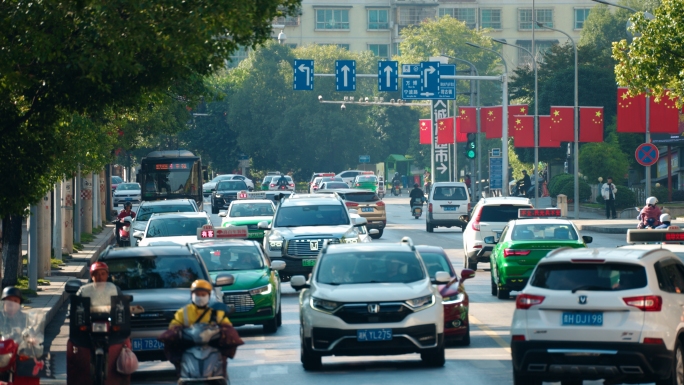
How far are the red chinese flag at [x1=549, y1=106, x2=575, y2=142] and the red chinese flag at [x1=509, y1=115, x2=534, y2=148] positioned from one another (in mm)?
5698

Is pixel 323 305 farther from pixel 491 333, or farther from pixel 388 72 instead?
pixel 388 72

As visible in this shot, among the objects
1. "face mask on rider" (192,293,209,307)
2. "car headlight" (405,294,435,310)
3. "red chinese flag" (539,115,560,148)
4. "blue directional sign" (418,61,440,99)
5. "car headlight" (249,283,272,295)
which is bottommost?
"car headlight" (249,283,272,295)

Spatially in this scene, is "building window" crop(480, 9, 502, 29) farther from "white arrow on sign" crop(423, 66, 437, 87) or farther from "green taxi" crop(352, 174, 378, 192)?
"white arrow on sign" crop(423, 66, 437, 87)

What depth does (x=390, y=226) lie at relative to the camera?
2103 inches

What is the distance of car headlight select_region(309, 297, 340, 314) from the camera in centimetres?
1465

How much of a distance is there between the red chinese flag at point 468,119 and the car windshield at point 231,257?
49.8 metres

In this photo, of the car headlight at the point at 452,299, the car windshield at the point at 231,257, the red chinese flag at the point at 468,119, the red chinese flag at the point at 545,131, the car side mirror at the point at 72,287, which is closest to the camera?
the car side mirror at the point at 72,287

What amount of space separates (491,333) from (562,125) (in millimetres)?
41777

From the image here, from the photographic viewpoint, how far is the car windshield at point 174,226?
29.3 meters

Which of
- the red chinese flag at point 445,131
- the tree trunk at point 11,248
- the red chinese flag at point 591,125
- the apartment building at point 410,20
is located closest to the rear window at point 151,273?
the tree trunk at point 11,248

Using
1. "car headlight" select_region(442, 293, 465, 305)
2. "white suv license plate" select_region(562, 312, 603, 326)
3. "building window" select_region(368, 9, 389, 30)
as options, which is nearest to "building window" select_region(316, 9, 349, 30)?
"building window" select_region(368, 9, 389, 30)

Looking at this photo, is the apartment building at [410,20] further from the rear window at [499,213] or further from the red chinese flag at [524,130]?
the rear window at [499,213]

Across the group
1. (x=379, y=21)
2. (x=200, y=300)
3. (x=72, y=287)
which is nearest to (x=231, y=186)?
(x=72, y=287)

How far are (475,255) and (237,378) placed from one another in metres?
14.9
